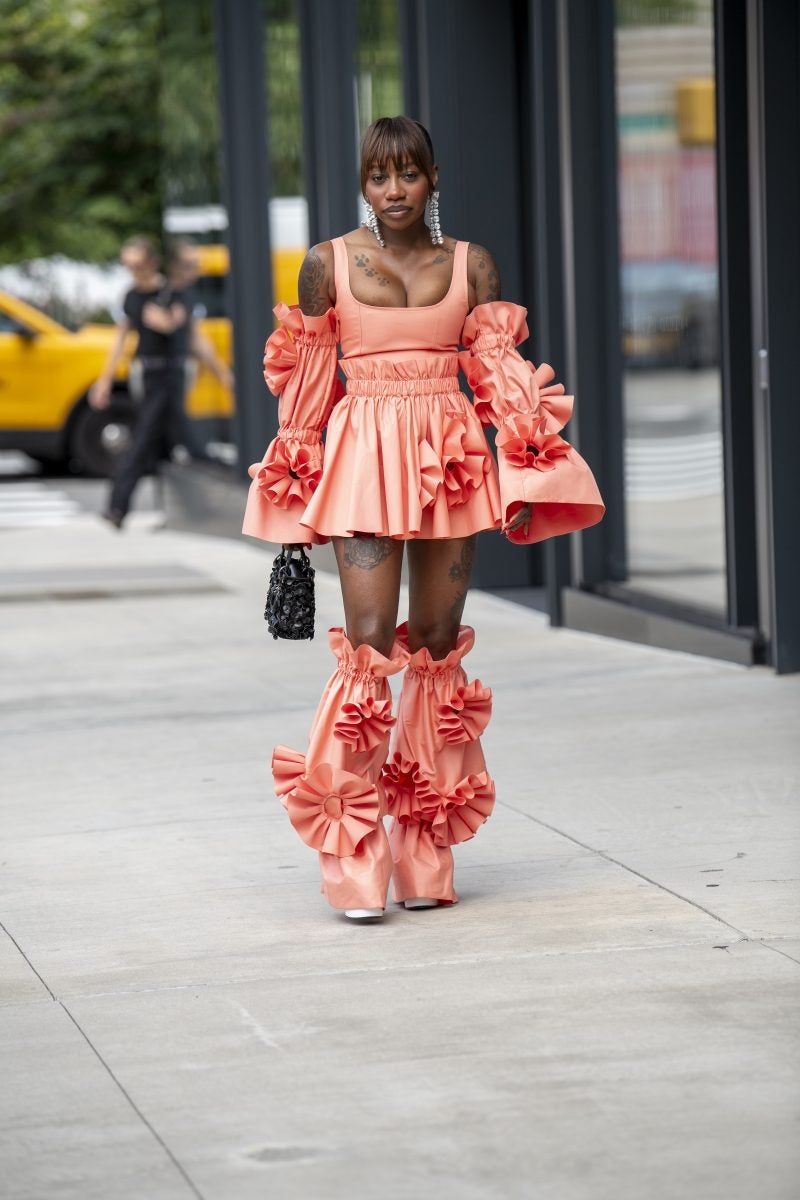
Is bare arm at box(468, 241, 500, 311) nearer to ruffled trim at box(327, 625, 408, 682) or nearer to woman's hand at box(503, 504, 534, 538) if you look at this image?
woman's hand at box(503, 504, 534, 538)

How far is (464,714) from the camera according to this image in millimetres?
5453

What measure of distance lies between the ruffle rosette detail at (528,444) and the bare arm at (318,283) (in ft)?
1.83

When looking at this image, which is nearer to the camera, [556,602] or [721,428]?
[721,428]

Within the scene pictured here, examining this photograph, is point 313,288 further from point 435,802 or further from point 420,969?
point 420,969

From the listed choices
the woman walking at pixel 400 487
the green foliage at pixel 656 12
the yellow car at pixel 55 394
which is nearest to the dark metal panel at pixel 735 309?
the green foliage at pixel 656 12

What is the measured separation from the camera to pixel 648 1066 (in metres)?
4.14

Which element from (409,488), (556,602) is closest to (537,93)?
(556,602)

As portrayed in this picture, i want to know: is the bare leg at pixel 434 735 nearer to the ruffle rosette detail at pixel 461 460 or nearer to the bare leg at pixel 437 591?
the bare leg at pixel 437 591

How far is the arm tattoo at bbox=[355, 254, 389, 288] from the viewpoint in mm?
5328

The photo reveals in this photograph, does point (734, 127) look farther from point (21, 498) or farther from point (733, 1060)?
point (21, 498)

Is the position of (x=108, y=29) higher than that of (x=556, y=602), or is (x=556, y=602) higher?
(x=108, y=29)

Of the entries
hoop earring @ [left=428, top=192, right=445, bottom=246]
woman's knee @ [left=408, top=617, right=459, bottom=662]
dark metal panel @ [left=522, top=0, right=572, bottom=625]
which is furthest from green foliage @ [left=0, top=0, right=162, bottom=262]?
woman's knee @ [left=408, top=617, right=459, bottom=662]

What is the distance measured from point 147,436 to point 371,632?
35.5 ft

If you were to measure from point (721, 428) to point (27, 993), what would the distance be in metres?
4.93
